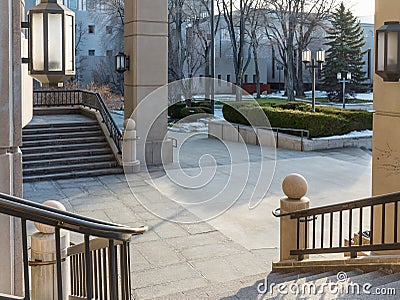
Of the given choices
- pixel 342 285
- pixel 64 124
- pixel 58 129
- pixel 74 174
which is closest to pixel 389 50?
pixel 342 285

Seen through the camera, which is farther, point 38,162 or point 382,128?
point 38,162

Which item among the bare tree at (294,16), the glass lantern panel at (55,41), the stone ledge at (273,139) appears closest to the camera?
the glass lantern panel at (55,41)

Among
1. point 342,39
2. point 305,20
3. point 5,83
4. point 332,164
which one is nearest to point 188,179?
point 332,164

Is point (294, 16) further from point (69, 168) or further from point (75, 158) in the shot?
point (69, 168)

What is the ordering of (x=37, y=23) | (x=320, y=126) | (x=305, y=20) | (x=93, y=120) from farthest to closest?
(x=305, y=20) → (x=320, y=126) → (x=93, y=120) → (x=37, y=23)

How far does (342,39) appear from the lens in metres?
32.0

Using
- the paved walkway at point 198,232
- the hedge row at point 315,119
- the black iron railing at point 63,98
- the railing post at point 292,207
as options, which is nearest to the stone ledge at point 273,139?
the hedge row at point 315,119

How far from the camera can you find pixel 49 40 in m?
2.98

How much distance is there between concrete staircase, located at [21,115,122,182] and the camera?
1073 centimetres

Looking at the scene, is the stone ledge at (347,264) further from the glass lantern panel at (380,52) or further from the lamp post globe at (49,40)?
the lamp post globe at (49,40)

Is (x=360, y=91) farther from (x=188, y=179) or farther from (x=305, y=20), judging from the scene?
(x=188, y=179)

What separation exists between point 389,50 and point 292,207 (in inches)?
71.5

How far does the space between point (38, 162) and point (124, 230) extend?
881 centimetres

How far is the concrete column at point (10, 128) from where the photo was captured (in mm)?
3129
